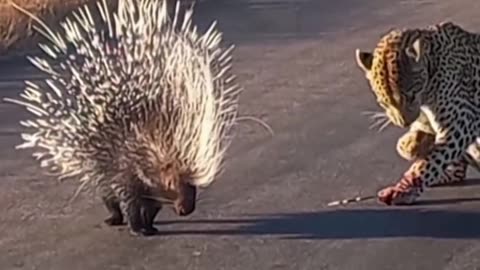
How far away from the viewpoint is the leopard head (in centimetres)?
773

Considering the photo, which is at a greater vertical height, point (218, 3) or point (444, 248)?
point (218, 3)

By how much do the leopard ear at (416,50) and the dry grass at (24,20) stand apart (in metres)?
4.60

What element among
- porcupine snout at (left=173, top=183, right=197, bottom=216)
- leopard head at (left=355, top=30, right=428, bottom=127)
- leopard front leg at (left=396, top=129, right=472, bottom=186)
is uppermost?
leopard head at (left=355, top=30, right=428, bottom=127)

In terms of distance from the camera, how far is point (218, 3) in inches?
549

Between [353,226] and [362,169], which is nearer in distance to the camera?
[353,226]

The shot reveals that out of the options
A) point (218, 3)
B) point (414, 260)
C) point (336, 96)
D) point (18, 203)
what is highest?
point (218, 3)

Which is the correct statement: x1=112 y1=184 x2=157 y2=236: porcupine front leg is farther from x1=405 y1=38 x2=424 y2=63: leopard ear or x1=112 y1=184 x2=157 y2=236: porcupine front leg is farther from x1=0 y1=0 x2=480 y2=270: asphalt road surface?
x1=405 y1=38 x2=424 y2=63: leopard ear

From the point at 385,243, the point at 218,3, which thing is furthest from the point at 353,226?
the point at 218,3

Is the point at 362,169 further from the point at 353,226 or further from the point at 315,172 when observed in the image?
the point at 353,226

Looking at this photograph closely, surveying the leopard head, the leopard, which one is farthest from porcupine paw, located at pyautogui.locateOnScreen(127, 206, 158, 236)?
the leopard head

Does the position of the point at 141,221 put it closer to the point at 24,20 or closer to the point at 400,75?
the point at 400,75

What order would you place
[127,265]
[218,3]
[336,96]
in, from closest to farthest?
[127,265], [336,96], [218,3]

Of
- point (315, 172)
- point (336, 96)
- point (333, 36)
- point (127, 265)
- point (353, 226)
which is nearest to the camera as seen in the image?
point (127, 265)

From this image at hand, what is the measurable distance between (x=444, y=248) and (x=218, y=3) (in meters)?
7.09
